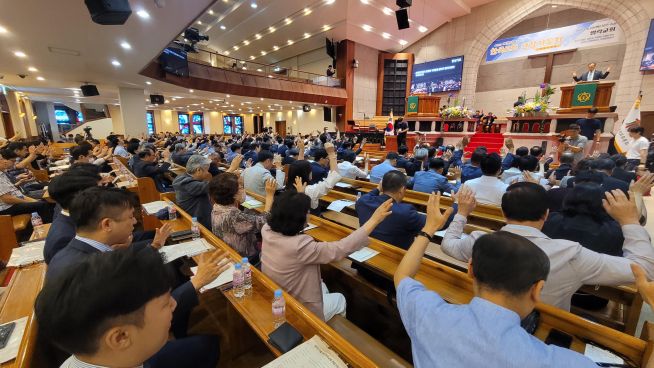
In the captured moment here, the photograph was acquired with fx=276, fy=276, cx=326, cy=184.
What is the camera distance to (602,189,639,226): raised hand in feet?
4.86

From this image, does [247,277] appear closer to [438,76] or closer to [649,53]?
[649,53]

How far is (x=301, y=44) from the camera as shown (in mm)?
17094

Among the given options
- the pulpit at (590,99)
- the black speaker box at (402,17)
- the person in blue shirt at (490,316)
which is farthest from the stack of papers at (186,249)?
the pulpit at (590,99)

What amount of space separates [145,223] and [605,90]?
452 inches

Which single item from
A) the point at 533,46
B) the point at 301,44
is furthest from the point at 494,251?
the point at 301,44

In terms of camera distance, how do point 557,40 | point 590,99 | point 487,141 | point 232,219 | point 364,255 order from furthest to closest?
point 557,40
point 487,141
point 590,99
point 232,219
point 364,255

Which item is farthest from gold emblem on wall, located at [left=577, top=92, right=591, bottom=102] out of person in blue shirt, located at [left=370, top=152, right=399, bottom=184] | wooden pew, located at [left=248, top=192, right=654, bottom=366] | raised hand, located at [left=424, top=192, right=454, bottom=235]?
raised hand, located at [left=424, top=192, right=454, bottom=235]

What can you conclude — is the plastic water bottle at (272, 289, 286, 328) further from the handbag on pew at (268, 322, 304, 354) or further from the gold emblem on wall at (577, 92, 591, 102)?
the gold emblem on wall at (577, 92, 591, 102)

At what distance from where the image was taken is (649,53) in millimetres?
9594

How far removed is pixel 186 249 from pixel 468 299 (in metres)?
2.04

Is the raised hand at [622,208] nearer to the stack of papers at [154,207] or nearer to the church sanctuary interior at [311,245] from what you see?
the church sanctuary interior at [311,245]

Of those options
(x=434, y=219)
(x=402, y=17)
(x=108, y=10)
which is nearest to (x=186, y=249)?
(x=434, y=219)

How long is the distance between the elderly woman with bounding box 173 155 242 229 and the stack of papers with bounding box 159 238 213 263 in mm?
758

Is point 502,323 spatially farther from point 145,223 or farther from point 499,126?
point 499,126
